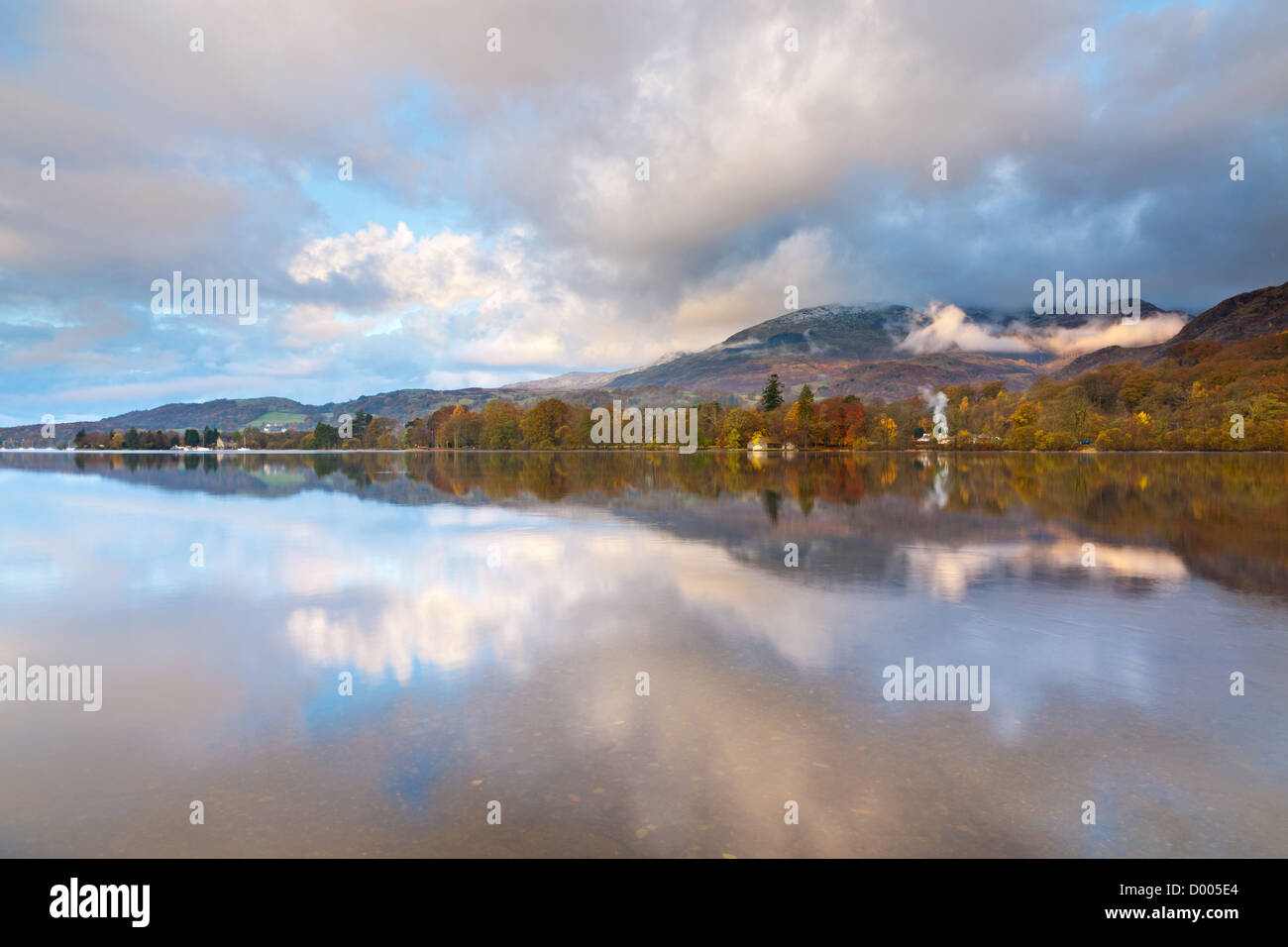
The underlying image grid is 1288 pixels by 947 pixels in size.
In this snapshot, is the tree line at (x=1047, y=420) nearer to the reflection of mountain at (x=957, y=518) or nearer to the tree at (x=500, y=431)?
the tree at (x=500, y=431)

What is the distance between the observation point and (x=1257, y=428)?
103812mm

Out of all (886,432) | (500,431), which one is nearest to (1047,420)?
(886,432)

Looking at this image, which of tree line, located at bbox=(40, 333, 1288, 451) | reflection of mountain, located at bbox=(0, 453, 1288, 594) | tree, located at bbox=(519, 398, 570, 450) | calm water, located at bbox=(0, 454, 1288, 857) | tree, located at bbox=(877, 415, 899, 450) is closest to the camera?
calm water, located at bbox=(0, 454, 1288, 857)

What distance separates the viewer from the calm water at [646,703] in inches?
216

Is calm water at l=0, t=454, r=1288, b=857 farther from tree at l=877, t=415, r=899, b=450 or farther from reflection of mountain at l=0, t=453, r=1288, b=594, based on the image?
tree at l=877, t=415, r=899, b=450

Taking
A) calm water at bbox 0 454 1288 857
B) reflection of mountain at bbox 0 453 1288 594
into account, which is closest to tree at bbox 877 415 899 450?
reflection of mountain at bbox 0 453 1288 594

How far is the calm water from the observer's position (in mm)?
5484

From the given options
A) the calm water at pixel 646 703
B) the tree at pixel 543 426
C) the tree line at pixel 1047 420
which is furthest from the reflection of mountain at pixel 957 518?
the tree at pixel 543 426

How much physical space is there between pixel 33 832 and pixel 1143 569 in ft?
62.7

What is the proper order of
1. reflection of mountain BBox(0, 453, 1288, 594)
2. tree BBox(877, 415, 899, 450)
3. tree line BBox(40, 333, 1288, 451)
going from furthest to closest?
1. tree BBox(877, 415, 899, 450)
2. tree line BBox(40, 333, 1288, 451)
3. reflection of mountain BBox(0, 453, 1288, 594)

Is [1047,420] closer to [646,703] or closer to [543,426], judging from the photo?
[543,426]
